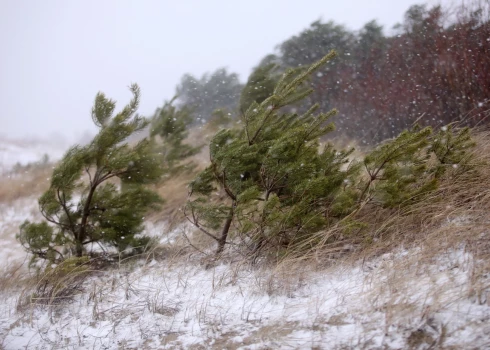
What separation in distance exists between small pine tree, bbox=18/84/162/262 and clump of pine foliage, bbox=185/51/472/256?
1.03 meters

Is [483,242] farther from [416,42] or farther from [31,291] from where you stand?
[416,42]

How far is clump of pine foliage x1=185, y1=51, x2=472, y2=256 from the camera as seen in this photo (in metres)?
2.96

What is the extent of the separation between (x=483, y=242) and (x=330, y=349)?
1360 millimetres

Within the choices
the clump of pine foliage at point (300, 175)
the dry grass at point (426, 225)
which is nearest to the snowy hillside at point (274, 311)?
the dry grass at point (426, 225)

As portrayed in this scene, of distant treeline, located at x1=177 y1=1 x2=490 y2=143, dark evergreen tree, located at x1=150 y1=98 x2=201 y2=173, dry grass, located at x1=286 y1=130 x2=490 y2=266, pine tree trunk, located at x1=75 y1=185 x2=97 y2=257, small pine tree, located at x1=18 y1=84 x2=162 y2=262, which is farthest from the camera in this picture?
dark evergreen tree, located at x1=150 y1=98 x2=201 y2=173

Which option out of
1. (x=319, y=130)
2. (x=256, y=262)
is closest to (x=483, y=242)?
(x=319, y=130)

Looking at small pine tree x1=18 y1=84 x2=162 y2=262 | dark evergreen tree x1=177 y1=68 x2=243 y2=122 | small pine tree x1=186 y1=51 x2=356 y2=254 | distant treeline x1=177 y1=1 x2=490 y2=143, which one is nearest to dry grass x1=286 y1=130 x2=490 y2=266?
small pine tree x1=186 y1=51 x2=356 y2=254

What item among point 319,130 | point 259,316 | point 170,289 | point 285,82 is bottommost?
point 259,316

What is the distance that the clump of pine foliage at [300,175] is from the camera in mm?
2957

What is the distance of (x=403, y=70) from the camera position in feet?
29.6

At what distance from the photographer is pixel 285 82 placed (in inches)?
125

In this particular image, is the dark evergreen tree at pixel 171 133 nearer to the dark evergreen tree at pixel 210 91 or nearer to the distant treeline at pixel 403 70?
the distant treeline at pixel 403 70

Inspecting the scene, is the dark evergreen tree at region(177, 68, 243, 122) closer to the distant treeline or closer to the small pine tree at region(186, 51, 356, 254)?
the distant treeline

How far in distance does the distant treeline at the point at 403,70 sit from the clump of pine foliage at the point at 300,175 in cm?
326
